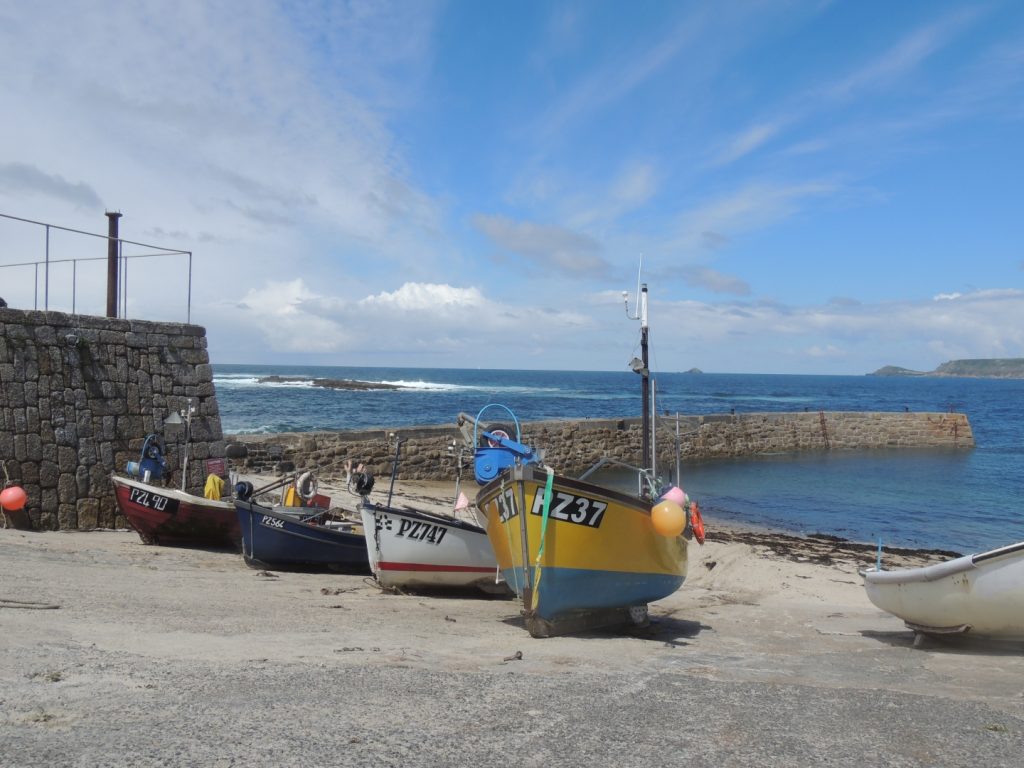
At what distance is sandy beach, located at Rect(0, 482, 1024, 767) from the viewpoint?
451 centimetres

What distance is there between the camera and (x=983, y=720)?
542 cm

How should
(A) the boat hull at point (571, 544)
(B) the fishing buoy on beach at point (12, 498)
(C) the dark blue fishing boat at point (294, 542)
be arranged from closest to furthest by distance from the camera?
(A) the boat hull at point (571, 544), (B) the fishing buoy on beach at point (12, 498), (C) the dark blue fishing boat at point (294, 542)

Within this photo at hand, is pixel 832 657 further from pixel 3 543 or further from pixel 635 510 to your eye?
pixel 3 543

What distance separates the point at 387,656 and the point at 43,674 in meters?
2.35

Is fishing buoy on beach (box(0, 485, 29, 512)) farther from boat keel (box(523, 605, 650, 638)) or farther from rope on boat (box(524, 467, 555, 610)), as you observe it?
rope on boat (box(524, 467, 555, 610))

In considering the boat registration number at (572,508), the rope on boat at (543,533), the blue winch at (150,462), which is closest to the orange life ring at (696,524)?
the boat registration number at (572,508)

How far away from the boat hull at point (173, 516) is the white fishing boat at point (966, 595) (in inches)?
349

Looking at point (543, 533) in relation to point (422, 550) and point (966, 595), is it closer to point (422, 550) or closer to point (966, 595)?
point (422, 550)

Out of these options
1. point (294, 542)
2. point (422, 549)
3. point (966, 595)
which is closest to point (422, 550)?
point (422, 549)

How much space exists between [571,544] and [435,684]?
8.47 ft

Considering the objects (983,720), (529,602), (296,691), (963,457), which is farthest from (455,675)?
Answer: (963,457)

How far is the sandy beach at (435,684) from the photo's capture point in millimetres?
4512

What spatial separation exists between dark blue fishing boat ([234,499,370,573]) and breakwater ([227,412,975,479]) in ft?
6.42

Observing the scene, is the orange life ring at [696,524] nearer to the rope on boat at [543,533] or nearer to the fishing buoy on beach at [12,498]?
the rope on boat at [543,533]
